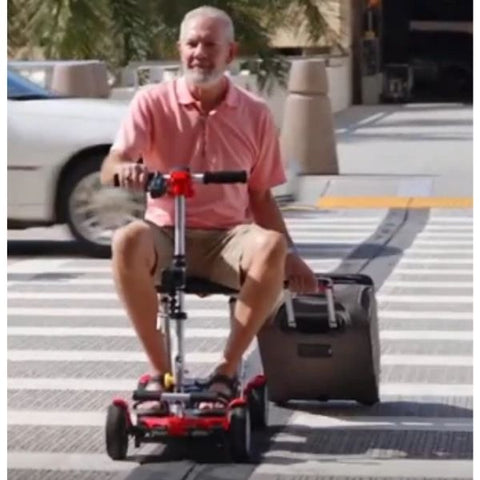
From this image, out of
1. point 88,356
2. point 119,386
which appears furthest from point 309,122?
point 119,386

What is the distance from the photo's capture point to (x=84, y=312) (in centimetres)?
1112

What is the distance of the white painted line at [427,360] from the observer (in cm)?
912

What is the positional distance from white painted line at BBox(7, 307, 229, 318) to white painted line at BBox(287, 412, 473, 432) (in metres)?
3.14

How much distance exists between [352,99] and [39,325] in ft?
116

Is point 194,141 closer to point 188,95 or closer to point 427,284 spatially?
point 188,95

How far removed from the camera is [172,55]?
30.3m

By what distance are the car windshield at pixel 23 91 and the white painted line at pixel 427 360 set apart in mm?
5713

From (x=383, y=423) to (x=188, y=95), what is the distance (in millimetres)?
1679

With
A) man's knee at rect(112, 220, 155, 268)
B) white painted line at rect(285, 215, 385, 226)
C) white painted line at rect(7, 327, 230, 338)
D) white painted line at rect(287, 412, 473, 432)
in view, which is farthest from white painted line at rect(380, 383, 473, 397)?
white painted line at rect(285, 215, 385, 226)

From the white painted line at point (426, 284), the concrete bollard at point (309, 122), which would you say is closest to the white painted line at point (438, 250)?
the white painted line at point (426, 284)

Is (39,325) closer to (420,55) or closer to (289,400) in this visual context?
(289,400)

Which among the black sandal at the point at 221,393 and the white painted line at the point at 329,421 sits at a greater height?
the black sandal at the point at 221,393

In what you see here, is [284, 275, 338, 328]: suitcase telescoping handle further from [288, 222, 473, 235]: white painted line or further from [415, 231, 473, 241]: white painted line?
[288, 222, 473, 235]: white painted line

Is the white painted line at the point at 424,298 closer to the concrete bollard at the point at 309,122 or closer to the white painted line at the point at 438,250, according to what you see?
the white painted line at the point at 438,250
